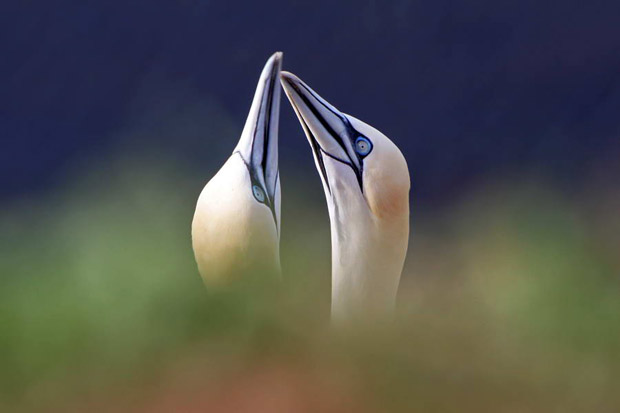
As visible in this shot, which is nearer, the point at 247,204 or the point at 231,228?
the point at 231,228

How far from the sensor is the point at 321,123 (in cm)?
318

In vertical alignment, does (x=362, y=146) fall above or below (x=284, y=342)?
above

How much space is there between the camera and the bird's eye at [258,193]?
312 cm

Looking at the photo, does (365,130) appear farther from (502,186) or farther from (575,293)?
(575,293)

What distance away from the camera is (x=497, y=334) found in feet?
1.57

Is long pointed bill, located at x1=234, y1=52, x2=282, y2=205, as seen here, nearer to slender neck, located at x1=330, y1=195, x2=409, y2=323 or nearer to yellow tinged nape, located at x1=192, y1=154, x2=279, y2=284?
yellow tinged nape, located at x1=192, y1=154, x2=279, y2=284

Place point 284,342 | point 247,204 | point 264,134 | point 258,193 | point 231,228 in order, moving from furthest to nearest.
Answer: point 264,134
point 258,193
point 247,204
point 231,228
point 284,342

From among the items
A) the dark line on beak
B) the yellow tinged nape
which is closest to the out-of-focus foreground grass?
the yellow tinged nape

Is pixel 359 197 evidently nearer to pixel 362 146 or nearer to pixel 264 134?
pixel 362 146

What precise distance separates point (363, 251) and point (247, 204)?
1.33ft

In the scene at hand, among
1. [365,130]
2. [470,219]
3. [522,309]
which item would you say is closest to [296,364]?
[522,309]

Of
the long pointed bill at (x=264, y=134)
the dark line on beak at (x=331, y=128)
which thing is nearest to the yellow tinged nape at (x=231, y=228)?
the long pointed bill at (x=264, y=134)

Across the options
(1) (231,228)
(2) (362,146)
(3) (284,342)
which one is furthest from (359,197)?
(3) (284,342)

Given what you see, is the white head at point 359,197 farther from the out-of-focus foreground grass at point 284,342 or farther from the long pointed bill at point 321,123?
the out-of-focus foreground grass at point 284,342
